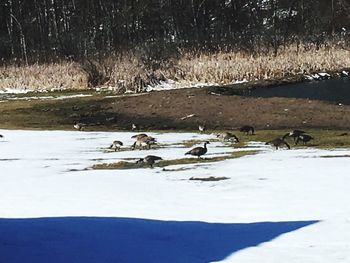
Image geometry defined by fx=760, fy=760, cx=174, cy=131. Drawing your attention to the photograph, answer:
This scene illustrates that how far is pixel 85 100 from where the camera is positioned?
34219 millimetres

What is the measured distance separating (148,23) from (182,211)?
59213 millimetres

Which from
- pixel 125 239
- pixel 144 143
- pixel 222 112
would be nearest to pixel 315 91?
pixel 222 112

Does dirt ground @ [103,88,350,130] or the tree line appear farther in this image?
the tree line

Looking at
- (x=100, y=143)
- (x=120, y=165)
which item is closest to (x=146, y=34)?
(x=100, y=143)

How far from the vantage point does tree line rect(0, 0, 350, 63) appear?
61.0m

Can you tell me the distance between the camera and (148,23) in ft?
227

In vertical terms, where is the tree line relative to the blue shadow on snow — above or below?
above

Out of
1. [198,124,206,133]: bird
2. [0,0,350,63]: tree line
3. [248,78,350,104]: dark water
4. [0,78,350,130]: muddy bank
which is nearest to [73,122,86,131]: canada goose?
[0,78,350,130]: muddy bank

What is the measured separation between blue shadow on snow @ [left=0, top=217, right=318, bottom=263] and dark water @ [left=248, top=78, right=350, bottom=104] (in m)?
22.6

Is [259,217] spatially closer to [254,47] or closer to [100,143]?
[100,143]

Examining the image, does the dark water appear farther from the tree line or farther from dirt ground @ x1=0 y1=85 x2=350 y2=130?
the tree line

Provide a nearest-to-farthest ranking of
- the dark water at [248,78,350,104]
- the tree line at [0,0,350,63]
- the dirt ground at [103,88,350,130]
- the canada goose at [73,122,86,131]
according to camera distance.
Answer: the dirt ground at [103,88,350,130]
the canada goose at [73,122,86,131]
the dark water at [248,78,350,104]
the tree line at [0,0,350,63]

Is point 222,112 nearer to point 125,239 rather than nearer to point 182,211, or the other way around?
point 182,211

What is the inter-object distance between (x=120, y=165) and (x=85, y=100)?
58.5 ft
